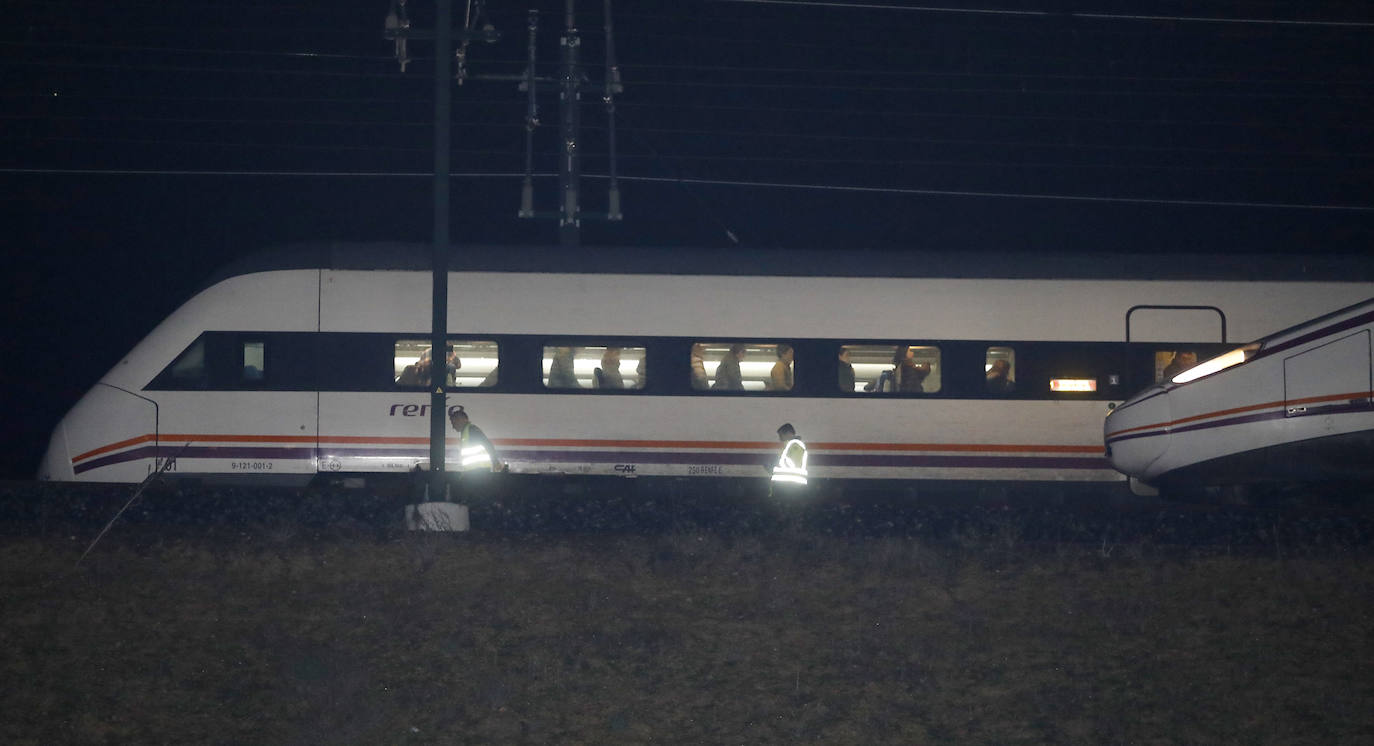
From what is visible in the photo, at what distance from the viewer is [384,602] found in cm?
982

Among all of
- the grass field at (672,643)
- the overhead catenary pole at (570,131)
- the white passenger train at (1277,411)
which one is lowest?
the grass field at (672,643)

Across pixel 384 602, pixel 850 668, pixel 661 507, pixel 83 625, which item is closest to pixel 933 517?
pixel 661 507

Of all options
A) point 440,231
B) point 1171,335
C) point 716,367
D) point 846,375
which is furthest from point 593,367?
point 1171,335

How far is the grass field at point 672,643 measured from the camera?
8445 millimetres

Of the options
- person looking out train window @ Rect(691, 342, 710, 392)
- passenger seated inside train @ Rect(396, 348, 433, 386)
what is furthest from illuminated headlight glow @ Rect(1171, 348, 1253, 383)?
passenger seated inside train @ Rect(396, 348, 433, 386)

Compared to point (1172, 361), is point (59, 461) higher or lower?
lower

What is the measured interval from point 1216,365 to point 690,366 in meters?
6.07

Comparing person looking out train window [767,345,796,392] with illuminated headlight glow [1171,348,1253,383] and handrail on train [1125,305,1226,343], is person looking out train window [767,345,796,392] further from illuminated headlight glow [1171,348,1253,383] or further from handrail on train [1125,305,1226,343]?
illuminated headlight glow [1171,348,1253,383]

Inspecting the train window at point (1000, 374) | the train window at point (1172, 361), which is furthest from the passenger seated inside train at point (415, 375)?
the train window at point (1172, 361)

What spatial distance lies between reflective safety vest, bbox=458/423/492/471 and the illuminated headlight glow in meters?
7.74

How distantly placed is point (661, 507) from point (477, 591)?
12.7ft

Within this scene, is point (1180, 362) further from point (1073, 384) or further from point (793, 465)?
point (793, 465)

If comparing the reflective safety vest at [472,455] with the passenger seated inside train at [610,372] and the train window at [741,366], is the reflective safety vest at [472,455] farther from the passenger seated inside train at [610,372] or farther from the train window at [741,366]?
the train window at [741,366]

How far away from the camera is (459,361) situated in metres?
16.3
